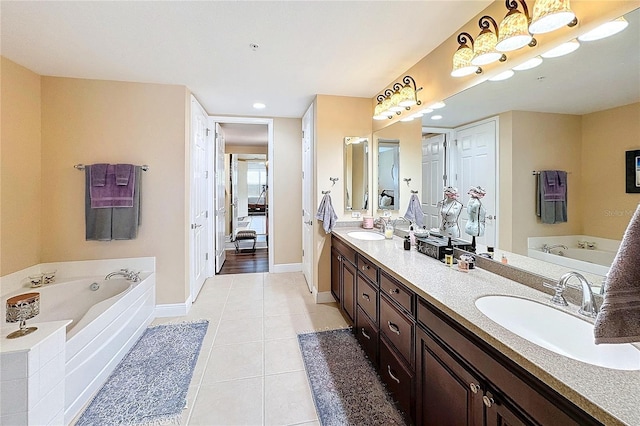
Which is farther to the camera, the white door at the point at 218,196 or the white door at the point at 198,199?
the white door at the point at 218,196

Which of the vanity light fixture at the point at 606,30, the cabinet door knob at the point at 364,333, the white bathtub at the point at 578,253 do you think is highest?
the vanity light fixture at the point at 606,30

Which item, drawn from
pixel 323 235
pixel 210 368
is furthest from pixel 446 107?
pixel 210 368

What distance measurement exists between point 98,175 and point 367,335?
2896 mm

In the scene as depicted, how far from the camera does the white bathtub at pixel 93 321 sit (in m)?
1.62

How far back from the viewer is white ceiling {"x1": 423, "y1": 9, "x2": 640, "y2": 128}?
40.6 inches

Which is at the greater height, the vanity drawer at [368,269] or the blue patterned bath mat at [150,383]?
the vanity drawer at [368,269]

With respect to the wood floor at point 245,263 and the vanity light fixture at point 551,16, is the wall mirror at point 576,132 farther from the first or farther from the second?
the wood floor at point 245,263

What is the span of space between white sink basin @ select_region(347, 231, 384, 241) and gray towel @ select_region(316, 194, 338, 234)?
0.23 metres

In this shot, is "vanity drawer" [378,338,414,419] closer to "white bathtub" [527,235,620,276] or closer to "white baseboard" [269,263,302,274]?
"white bathtub" [527,235,620,276]

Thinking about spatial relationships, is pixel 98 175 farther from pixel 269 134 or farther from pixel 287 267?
pixel 287 267

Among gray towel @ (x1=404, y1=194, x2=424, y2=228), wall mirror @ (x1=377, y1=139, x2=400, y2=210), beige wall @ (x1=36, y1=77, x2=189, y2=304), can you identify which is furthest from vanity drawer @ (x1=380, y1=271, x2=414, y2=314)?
beige wall @ (x1=36, y1=77, x2=189, y2=304)

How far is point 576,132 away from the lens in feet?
4.03

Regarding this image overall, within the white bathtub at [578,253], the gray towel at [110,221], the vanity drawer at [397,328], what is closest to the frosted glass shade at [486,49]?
the white bathtub at [578,253]

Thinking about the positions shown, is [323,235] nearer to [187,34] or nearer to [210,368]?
[210,368]
